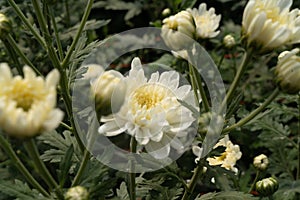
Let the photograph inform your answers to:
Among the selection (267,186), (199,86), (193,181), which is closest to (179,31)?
(199,86)

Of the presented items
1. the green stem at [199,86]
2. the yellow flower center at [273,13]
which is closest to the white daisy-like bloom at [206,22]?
the green stem at [199,86]

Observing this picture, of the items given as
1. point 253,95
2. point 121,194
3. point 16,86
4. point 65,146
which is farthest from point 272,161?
point 16,86

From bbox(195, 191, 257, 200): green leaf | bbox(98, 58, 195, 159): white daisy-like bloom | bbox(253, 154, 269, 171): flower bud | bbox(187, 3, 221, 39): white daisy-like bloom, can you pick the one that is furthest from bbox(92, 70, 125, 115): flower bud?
bbox(253, 154, 269, 171): flower bud

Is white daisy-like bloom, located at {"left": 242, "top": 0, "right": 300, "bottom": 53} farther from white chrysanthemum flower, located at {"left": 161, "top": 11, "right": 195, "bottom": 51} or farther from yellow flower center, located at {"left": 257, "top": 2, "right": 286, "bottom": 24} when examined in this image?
white chrysanthemum flower, located at {"left": 161, "top": 11, "right": 195, "bottom": 51}

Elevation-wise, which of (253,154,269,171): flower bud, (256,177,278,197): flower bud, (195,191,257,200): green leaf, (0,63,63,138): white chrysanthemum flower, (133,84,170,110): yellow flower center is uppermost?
(0,63,63,138): white chrysanthemum flower

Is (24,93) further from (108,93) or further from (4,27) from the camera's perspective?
(4,27)

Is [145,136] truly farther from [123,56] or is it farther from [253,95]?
[123,56]
